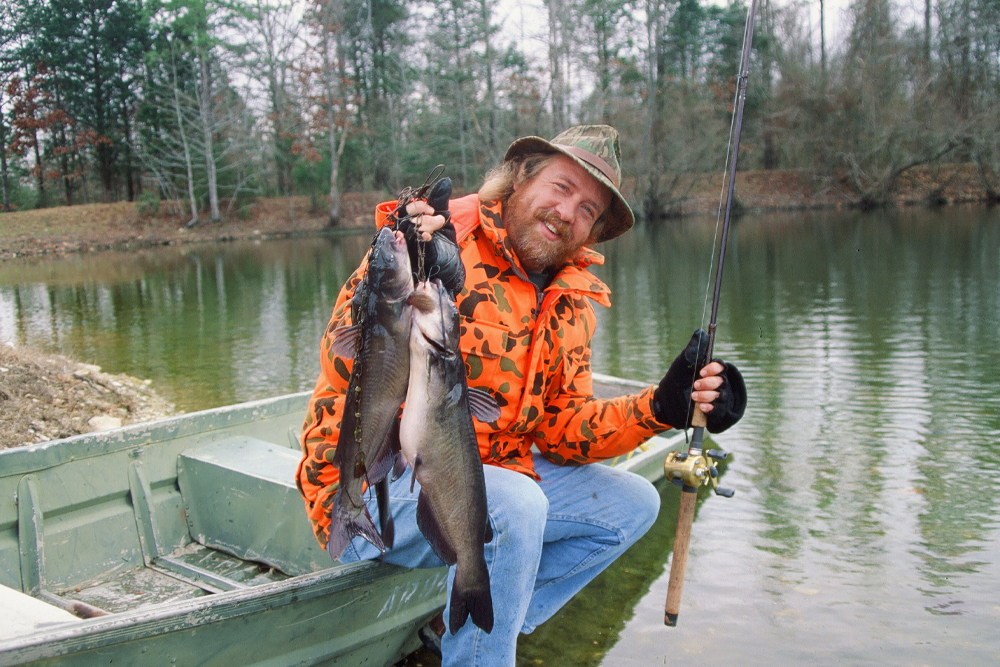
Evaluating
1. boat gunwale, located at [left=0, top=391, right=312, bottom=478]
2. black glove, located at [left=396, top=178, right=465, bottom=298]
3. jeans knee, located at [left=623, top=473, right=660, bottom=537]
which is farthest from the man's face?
boat gunwale, located at [left=0, top=391, right=312, bottom=478]

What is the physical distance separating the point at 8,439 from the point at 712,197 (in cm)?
3788

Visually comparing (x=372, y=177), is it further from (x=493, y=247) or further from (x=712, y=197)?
(x=493, y=247)

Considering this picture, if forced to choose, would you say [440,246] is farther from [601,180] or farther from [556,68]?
[556,68]

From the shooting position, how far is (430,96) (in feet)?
133

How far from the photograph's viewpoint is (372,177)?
1601 inches

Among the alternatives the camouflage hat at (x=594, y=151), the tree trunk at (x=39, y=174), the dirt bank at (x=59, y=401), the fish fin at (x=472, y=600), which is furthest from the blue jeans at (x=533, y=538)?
the tree trunk at (x=39, y=174)

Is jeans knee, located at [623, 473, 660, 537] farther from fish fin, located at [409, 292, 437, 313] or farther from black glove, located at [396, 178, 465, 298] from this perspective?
fish fin, located at [409, 292, 437, 313]

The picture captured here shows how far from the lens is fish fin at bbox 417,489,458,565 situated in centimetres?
248

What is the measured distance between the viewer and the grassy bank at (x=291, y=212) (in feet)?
113

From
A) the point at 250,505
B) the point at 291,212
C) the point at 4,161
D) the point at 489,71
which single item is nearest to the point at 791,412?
the point at 250,505

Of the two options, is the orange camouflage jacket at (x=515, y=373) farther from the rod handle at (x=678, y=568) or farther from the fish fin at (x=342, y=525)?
the rod handle at (x=678, y=568)

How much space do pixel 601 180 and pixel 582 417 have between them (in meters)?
0.95

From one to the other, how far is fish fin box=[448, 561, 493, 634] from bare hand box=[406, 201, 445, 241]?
1061mm

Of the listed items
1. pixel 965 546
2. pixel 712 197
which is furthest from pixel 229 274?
pixel 712 197
